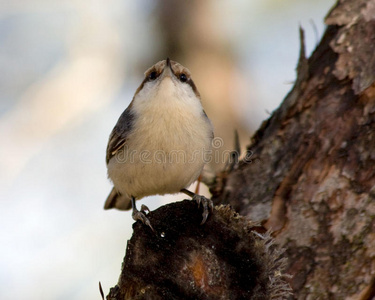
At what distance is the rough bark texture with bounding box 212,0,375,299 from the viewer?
3168 mm

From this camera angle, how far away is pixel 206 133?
144 inches

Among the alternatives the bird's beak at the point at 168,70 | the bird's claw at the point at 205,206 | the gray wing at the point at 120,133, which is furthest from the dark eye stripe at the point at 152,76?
the bird's claw at the point at 205,206

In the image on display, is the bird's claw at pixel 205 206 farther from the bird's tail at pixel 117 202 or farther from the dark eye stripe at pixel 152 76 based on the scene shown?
the bird's tail at pixel 117 202

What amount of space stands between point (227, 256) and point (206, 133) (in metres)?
1.25

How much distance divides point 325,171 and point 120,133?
1.46 meters

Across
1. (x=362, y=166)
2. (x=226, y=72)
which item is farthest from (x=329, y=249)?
(x=226, y=72)

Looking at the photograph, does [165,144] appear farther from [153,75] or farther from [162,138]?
[153,75]

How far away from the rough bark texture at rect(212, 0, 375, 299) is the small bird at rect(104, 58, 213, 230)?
412 millimetres

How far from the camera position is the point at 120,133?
380 centimetres

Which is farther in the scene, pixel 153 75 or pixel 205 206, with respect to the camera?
pixel 153 75

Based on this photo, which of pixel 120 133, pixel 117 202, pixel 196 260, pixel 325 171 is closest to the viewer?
pixel 196 260

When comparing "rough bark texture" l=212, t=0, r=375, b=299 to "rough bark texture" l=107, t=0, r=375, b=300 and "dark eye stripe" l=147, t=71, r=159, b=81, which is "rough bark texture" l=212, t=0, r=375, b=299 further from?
"dark eye stripe" l=147, t=71, r=159, b=81

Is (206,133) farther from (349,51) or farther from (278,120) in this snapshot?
(349,51)

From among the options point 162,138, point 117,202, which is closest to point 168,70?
point 162,138
